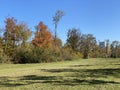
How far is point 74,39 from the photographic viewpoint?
69.8 metres

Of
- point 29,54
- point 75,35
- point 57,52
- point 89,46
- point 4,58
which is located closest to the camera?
point 4,58

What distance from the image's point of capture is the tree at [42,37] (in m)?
49.1

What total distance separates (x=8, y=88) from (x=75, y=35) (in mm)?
60210

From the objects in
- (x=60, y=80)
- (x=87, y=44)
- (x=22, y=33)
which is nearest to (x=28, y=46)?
(x=22, y=33)

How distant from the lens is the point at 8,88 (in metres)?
10.0

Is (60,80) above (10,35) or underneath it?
underneath

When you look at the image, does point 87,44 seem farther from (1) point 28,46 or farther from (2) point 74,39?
(1) point 28,46

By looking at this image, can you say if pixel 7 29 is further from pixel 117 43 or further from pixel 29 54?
pixel 117 43

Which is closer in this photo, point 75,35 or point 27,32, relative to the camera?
point 27,32

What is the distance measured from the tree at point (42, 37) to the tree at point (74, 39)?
1907cm

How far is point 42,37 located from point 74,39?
21.3 metres

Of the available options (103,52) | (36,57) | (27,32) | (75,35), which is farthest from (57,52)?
(103,52)

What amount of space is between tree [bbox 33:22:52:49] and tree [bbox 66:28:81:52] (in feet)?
62.6

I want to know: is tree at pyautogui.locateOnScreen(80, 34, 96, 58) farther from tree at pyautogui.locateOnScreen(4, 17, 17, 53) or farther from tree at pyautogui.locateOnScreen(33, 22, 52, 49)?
tree at pyautogui.locateOnScreen(4, 17, 17, 53)
